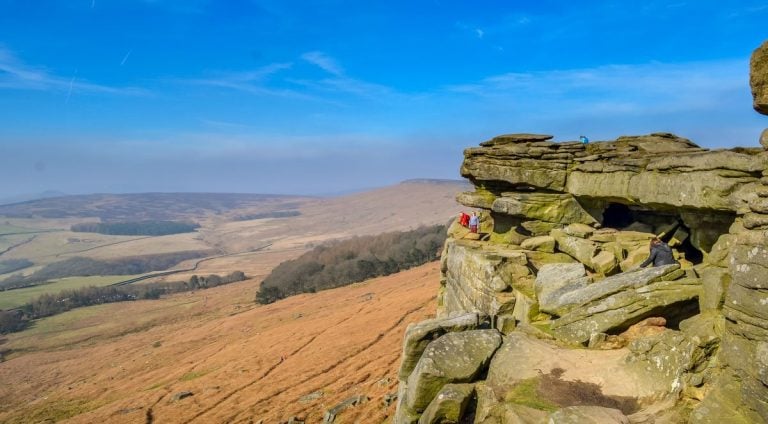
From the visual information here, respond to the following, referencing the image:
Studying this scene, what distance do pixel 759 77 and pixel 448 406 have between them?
9.86 metres

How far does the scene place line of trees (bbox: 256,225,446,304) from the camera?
7306cm

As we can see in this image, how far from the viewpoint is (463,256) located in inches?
793

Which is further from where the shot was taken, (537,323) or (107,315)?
(107,315)

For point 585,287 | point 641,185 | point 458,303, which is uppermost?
point 641,185

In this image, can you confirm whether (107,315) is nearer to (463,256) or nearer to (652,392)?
(463,256)

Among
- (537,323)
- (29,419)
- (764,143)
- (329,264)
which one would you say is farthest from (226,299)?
(764,143)

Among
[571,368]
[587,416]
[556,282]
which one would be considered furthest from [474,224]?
[587,416]

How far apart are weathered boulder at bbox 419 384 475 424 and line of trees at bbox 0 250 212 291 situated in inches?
6513

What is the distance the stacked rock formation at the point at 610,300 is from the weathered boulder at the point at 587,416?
36 millimetres

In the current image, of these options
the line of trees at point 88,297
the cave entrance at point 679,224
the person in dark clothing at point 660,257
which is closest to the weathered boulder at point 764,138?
the cave entrance at point 679,224

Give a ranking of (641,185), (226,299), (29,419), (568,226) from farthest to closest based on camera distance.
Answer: (226,299)
(29,419)
(568,226)
(641,185)

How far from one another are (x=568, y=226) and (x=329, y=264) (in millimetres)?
67984

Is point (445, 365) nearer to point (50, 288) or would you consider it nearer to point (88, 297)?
point (88, 297)

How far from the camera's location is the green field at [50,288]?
108 m
